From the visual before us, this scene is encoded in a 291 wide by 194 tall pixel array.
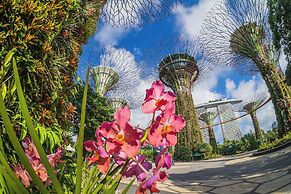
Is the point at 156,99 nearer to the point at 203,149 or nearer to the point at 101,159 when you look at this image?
the point at 101,159

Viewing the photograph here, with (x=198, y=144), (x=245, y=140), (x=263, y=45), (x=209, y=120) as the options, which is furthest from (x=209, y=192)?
(x=209, y=120)

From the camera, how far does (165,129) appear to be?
79 cm

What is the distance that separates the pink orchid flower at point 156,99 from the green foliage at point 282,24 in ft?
20.5

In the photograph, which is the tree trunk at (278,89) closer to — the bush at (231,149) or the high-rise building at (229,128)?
the bush at (231,149)

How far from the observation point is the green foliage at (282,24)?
244 inches

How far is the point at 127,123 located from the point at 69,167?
1.48 m

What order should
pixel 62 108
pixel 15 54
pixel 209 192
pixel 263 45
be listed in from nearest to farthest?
pixel 15 54 → pixel 62 108 → pixel 209 192 → pixel 263 45

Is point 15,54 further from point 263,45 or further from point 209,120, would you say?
point 209,120

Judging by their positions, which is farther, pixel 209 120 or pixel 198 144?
pixel 209 120

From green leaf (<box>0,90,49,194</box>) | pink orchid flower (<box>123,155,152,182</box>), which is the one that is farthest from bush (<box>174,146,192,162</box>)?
green leaf (<box>0,90,49,194</box>)

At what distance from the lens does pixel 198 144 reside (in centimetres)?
1645

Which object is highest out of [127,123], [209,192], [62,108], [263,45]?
[263,45]

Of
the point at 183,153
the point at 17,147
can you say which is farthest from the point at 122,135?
the point at 183,153

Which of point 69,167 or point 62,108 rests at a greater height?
point 62,108
